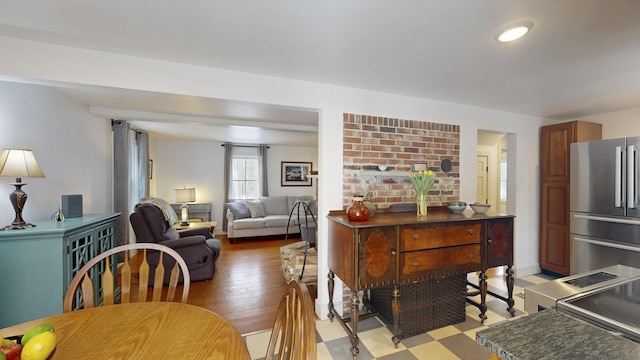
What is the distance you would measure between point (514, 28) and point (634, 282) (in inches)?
55.2

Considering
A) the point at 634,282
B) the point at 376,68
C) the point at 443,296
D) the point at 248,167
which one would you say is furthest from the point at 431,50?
the point at 248,167

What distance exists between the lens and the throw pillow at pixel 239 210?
5567 millimetres

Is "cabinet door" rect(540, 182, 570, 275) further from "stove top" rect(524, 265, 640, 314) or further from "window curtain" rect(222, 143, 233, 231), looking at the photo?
"window curtain" rect(222, 143, 233, 231)

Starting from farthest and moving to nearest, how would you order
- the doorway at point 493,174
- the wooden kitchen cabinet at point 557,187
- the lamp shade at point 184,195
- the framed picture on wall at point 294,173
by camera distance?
the framed picture on wall at point 294,173 < the lamp shade at point 184,195 < the doorway at point 493,174 < the wooden kitchen cabinet at point 557,187

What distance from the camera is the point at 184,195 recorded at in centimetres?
544

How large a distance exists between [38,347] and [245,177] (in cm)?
601

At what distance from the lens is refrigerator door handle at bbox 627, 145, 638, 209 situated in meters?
2.47

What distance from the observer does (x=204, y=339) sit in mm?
933

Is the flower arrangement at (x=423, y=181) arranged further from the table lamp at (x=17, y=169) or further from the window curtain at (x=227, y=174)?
the window curtain at (x=227, y=174)

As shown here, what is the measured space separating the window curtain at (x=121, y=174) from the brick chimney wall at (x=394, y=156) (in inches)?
133

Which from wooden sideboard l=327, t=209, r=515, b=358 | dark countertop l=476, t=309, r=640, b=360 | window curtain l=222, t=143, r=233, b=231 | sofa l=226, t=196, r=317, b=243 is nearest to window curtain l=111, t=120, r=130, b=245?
sofa l=226, t=196, r=317, b=243

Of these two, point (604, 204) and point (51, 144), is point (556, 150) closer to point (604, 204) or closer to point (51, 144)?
point (604, 204)

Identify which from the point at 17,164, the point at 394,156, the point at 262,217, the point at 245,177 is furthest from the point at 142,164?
the point at 394,156

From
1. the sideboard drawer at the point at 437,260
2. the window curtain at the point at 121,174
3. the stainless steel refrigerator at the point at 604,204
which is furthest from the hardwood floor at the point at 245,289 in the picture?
the stainless steel refrigerator at the point at 604,204
